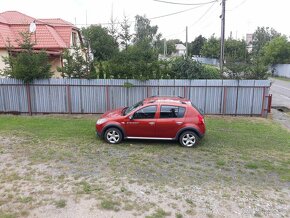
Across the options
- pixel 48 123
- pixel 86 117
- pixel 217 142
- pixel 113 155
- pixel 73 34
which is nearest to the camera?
pixel 113 155

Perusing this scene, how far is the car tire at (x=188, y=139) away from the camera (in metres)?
7.31

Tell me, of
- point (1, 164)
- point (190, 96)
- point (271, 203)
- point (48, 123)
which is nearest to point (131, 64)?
point (190, 96)

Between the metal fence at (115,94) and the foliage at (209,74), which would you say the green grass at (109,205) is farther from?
the foliage at (209,74)

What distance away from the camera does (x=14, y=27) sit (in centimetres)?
1892

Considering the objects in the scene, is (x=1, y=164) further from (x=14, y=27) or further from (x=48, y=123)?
(x=14, y=27)

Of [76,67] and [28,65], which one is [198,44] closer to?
[76,67]

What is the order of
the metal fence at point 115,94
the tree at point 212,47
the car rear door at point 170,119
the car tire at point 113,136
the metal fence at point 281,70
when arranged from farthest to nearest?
the tree at point 212,47, the metal fence at point 281,70, the metal fence at point 115,94, the car tire at point 113,136, the car rear door at point 170,119

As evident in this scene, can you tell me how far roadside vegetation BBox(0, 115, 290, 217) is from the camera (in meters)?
4.23

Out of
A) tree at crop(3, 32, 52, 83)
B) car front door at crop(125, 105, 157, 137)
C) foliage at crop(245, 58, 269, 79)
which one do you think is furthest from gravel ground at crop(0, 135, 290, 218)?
foliage at crop(245, 58, 269, 79)

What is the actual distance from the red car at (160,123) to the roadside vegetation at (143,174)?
0.35 meters

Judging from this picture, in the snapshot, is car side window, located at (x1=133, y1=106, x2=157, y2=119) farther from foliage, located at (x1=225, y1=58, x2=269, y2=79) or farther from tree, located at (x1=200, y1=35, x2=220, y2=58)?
tree, located at (x1=200, y1=35, x2=220, y2=58)

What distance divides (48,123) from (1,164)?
420 cm

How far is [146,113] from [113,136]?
1.30 m

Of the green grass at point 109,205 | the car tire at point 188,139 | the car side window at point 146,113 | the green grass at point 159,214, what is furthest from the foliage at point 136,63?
the green grass at point 159,214
